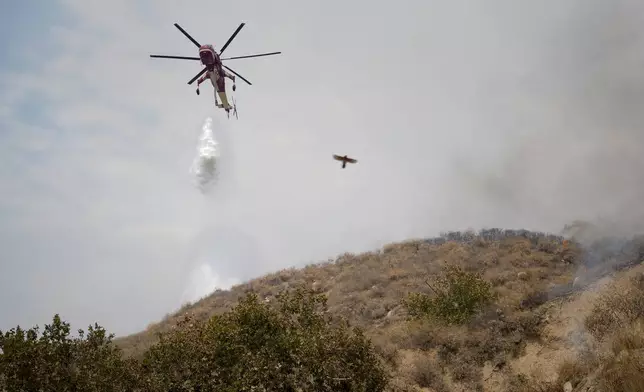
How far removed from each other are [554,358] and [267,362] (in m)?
13.6

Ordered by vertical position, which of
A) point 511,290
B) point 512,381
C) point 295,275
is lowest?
point 512,381

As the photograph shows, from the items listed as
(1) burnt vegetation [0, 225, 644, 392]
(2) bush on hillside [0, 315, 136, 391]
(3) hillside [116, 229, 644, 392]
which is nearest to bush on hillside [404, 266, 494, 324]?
(1) burnt vegetation [0, 225, 644, 392]

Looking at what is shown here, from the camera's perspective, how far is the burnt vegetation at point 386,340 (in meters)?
11.7

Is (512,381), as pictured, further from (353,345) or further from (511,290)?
(511,290)

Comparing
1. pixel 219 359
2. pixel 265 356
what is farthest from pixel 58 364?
pixel 265 356

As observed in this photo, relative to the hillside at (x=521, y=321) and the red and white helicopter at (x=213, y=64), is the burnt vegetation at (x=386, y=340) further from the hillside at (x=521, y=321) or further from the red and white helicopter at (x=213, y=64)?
the red and white helicopter at (x=213, y=64)

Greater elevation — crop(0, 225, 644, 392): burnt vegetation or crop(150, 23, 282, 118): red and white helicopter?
crop(150, 23, 282, 118): red and white helicopter

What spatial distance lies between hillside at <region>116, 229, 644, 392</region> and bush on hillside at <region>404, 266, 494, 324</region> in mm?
427

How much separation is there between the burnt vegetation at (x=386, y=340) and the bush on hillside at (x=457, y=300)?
0.21 ft

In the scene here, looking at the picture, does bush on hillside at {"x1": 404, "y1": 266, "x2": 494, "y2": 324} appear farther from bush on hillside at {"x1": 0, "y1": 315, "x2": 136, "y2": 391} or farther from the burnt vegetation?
bush on hillside at {"x1": 0, "y1": 315, "x2": 136, "y2": 391}

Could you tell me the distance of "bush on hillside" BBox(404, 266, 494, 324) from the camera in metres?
23.7

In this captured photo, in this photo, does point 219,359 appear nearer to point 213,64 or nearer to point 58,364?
point 58,364

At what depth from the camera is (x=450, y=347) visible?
21.6m

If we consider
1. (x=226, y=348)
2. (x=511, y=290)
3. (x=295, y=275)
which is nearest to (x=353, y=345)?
(x=226, y=348)
